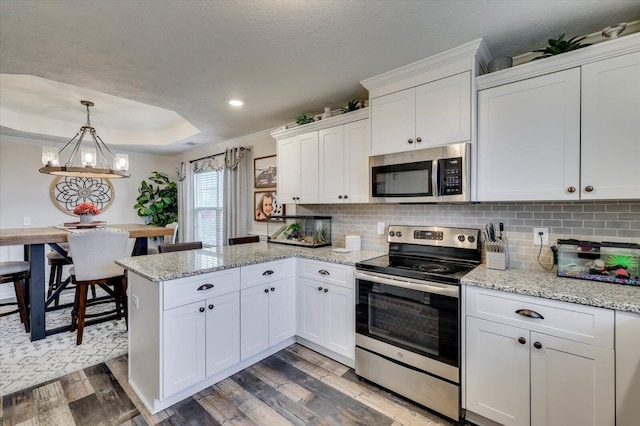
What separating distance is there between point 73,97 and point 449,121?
412 cm

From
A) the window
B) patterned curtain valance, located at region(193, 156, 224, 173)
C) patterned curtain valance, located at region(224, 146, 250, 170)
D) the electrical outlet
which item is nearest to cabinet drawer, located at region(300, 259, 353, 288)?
the electrical outlet

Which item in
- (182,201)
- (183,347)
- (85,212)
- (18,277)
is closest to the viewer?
(183,347)

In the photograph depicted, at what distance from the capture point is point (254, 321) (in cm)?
242

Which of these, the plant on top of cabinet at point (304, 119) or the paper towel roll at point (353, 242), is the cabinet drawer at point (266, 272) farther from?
the plant on top of cabinet at point (304, 119)

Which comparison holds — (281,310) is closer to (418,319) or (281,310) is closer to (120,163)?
(418,319)

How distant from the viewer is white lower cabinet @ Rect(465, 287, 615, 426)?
142cm

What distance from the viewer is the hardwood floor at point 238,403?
1.86 m

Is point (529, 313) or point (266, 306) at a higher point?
point (529, 313)

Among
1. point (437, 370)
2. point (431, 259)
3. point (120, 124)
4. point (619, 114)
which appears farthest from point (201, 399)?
point (120, 124)

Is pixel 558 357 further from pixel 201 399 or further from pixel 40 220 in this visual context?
pixel 40 220

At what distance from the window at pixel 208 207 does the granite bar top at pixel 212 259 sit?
7.05 ft

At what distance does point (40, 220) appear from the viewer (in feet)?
15.4

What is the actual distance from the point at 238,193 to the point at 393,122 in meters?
2.71

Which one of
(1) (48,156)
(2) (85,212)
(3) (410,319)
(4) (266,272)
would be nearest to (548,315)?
(3) (410,319)
